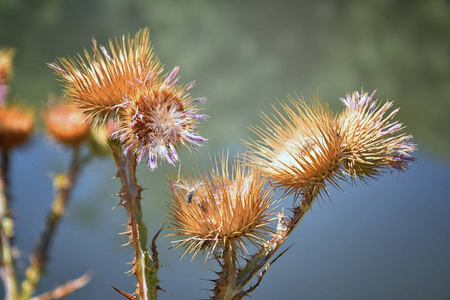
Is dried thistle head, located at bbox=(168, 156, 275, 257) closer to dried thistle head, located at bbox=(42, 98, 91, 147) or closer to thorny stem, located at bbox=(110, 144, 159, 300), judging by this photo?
thorny stem, located at bbox=(110, 144, 159, 300)

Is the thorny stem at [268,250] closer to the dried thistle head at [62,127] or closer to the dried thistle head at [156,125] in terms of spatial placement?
the dried thistle head at [156,125]

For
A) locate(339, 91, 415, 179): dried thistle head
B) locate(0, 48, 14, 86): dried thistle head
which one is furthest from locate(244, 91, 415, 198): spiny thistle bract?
locate(0, 48, 14, 86): dried thistle head

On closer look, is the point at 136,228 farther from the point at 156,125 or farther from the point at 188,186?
the point at 156,125

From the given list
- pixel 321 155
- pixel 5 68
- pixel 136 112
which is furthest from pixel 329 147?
pixel 5 68

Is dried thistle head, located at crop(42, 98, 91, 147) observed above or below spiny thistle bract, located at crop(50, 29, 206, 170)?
above

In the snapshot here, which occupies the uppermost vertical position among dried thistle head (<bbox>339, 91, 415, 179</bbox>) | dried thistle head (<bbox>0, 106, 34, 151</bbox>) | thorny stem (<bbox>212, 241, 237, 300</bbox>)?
dried thistle head (<bbox>0, 106, 34, 151</bbox>)

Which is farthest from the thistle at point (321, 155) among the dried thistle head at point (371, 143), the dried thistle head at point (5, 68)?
the dried thistle head at point (5, 68)
